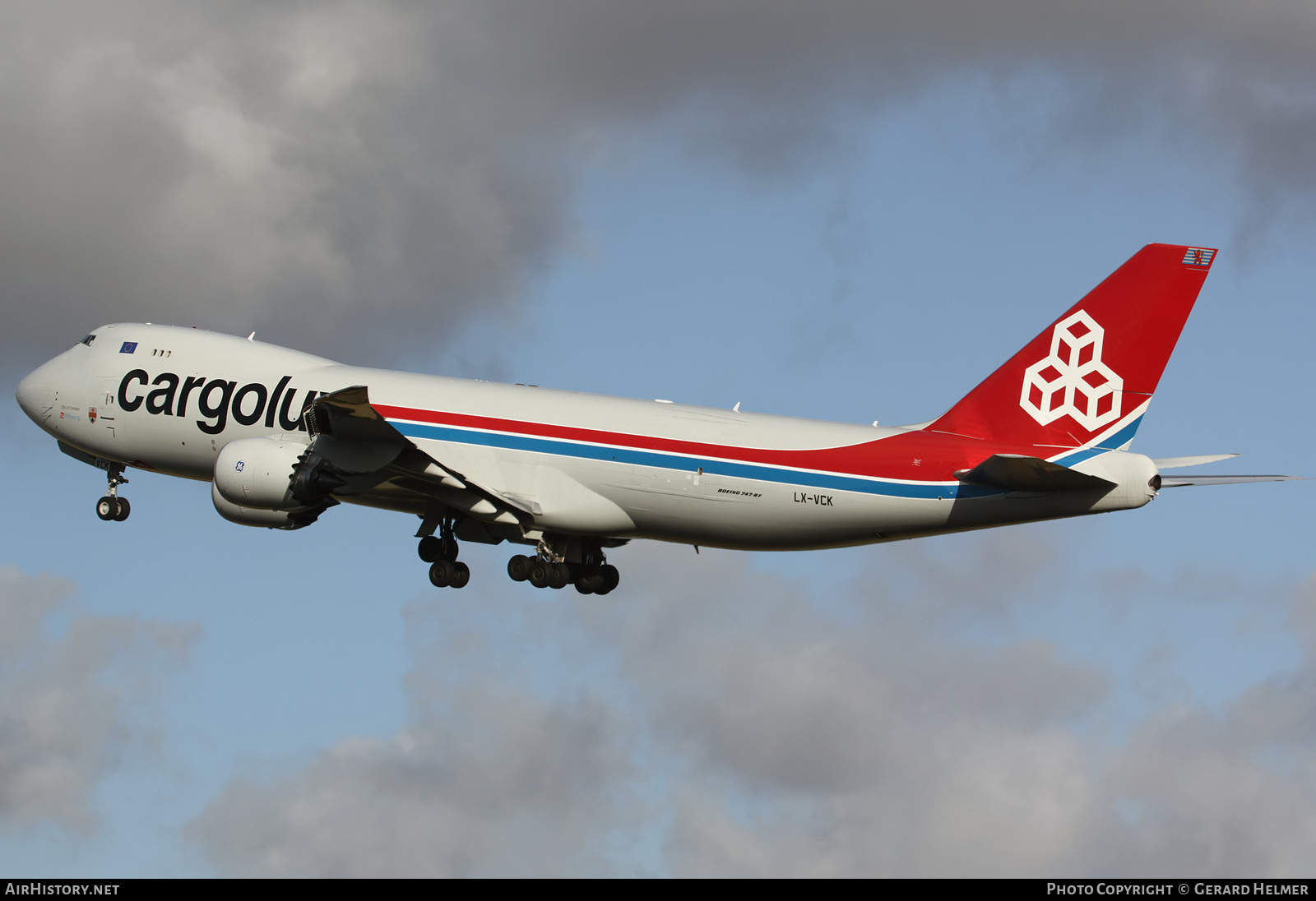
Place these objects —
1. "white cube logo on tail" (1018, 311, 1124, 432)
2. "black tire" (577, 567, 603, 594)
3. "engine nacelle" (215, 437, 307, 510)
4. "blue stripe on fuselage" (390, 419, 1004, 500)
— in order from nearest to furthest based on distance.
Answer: "white cube logo on tail" (1018, 311, 1124, 432), "blue stripe on fuselage" (390, 419, 1004, 500), "engine nacelle" (215, 437, 307, 510), "black tire" (577, 567, 603, 594)

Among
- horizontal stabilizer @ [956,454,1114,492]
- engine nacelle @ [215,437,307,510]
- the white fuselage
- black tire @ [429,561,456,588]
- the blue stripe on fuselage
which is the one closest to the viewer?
horizontal stabilizer @ [956,454,1114,492]

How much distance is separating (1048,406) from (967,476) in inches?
100

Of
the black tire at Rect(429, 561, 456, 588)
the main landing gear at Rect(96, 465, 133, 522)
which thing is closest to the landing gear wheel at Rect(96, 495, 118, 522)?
the main landing gear at Rect(96, 465, 133, 522)

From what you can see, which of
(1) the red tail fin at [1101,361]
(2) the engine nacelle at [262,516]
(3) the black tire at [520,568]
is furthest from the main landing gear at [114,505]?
(1) the red tail fin at [1101,361]

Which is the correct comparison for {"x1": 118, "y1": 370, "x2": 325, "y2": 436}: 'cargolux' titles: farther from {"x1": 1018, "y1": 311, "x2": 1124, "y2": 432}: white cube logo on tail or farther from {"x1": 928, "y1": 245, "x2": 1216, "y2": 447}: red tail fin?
{"x1": 1018, "y1": 311, "x2": 1124, "y2": 432}: white cube logo on tail

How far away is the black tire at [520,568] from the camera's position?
4197cm

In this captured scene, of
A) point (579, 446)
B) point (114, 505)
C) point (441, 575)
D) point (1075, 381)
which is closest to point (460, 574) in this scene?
point (441, 575)

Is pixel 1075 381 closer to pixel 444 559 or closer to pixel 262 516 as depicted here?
pixel 444 559

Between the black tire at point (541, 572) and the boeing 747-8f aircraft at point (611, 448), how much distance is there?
39 mm

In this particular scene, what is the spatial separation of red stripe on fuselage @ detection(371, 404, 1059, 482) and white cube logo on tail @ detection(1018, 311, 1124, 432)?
95 centimetres

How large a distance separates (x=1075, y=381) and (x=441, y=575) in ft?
53.5

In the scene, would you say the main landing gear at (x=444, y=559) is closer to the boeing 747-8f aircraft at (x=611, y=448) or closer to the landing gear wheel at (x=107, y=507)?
the boeing 747-8f aircraft at (x=611, y=448)

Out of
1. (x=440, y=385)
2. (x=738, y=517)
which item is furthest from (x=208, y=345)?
(x=738, y=517)

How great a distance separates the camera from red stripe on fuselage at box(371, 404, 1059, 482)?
37.2m
